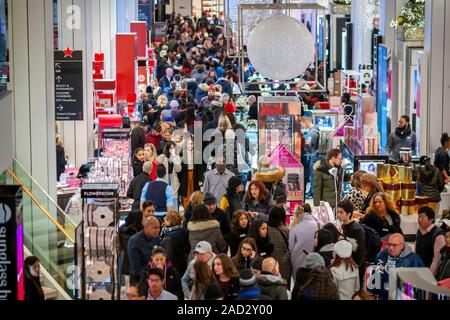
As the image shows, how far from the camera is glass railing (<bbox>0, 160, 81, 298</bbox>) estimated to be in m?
11.0

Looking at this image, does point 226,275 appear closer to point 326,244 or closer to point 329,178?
point 326,244

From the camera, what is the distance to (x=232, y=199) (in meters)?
12.9

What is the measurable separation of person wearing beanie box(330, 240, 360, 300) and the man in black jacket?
62cm

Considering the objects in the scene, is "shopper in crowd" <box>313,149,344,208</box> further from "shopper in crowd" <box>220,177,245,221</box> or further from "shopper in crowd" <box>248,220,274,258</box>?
"shopper in crowd" <box>248,220,274,258</box>

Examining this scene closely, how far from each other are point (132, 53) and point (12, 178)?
42.9ft

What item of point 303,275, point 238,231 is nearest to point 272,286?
point 303,275

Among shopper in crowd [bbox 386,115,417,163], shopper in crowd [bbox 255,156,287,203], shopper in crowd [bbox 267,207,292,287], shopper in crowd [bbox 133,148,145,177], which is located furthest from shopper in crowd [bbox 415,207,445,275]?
shopper in crowd [bbox 386,115,417,163]

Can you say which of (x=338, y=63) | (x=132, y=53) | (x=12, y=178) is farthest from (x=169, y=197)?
(x=338, y=63)

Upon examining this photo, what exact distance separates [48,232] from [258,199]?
84.3 inches

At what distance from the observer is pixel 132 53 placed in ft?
82.9

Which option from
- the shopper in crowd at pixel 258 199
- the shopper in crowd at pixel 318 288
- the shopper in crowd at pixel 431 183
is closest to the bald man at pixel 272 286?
the shopper in crowd at pixel 318 288

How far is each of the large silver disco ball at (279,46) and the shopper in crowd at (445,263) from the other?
7.75 ft

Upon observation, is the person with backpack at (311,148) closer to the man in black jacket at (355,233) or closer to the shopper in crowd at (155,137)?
the shopper in crowd at (155,137)
